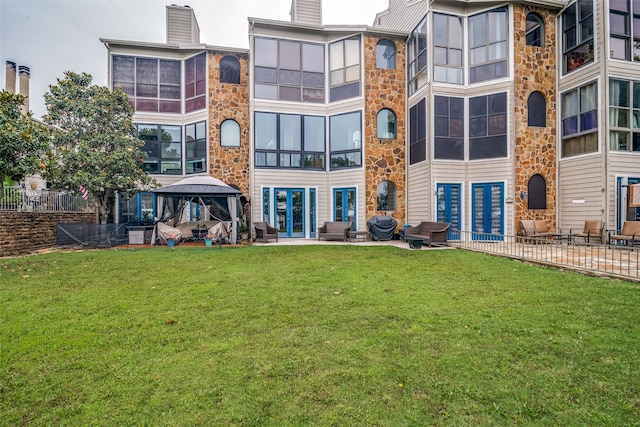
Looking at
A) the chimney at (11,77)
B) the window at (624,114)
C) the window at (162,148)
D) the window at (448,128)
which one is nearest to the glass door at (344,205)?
the window at (448,128)

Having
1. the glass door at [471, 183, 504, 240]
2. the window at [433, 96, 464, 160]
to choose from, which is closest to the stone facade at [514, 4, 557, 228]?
the glass door at [471, 183, 504, 240]

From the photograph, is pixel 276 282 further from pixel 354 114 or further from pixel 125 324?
pixel 354 114

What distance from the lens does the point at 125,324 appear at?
3.88 m

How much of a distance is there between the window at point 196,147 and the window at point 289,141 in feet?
9.25

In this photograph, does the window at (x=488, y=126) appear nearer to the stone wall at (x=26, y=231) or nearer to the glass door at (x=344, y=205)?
the glass door at (x=344, y=205)

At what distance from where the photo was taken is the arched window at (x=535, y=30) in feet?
44.2

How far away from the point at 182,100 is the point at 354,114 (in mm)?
8926

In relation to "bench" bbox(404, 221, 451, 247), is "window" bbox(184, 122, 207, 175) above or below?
above

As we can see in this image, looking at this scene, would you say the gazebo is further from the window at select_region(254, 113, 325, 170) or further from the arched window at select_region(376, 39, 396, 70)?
the arched window at select_region(376, 39, 396, 70)

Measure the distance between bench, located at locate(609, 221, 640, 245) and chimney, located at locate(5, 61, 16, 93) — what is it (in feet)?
107

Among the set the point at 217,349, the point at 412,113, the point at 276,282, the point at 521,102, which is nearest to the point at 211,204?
the point at 276,282

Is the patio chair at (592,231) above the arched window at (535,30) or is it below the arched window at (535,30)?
below

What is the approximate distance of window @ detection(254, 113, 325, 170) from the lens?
15.5 meters

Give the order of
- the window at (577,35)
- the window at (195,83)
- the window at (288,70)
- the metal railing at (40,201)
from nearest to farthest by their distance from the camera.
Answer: the metal railing at (40,201) → the window at (577,35) → the window at (288,70) → the window at (195,83)
